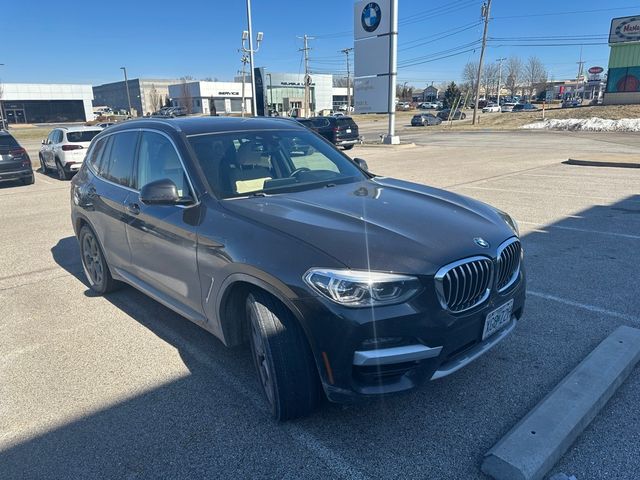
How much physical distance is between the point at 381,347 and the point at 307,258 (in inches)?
23.8

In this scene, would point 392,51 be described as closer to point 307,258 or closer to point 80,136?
point 80,136

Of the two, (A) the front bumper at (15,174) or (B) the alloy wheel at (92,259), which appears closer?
(B) the alloy wheel at (92,259)

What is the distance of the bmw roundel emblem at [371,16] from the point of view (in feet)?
78.0

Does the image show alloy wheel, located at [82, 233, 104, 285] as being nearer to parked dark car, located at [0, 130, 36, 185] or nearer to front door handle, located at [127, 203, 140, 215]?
front door handle, located at [127, 203, 140, 215]

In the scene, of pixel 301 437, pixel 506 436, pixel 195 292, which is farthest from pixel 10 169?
pixel 506 436

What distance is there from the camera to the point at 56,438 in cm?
290

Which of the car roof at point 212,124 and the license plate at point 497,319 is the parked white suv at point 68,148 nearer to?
the car roof at point 212,124

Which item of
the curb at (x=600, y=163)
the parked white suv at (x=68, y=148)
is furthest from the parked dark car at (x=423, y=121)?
the parked white suv at (x=68, y=148)

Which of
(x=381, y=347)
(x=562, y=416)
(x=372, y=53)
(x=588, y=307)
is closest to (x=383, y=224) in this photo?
(x=381, y=347)

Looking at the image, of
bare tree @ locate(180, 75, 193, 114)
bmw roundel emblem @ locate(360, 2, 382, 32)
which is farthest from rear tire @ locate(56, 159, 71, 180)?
bare tree @ locate(180, 75, 193, 114)

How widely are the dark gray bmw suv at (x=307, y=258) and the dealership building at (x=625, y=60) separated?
4910cm

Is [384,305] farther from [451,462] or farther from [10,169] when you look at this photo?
[10,169]

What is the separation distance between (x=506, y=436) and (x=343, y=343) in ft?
3.52

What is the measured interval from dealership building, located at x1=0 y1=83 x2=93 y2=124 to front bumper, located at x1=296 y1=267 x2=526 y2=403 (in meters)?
91.1
